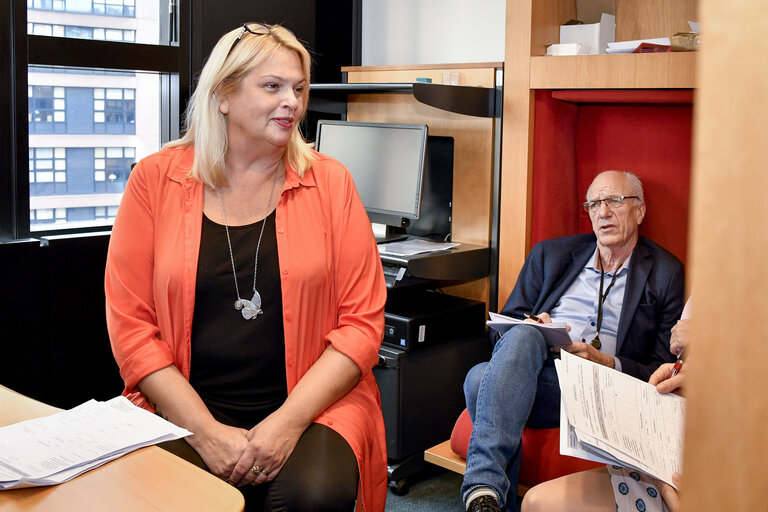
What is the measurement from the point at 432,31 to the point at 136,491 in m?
2.96

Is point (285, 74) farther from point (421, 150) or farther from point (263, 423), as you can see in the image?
point (421, 150)

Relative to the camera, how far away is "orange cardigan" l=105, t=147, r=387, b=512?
5.71 feet

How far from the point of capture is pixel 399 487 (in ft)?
9.16

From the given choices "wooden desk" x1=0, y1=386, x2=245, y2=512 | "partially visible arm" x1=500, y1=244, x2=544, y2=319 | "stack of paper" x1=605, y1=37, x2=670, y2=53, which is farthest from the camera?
"partially visible arm" x1=500, y1=244, x2=544, y2=319

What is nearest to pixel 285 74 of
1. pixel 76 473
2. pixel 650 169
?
pixel 76 473

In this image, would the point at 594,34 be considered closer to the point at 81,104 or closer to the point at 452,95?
the point at 452,95

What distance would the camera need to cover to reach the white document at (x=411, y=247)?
2930 millimetres

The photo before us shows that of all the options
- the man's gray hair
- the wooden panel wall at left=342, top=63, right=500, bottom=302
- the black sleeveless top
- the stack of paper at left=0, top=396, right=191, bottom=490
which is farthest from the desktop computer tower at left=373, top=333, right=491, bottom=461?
the stack of paper at left=0, top=396, right=191, bottom=490

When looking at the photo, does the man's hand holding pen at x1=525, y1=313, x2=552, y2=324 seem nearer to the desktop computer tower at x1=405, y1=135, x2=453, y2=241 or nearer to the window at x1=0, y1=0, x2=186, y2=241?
the desktop computer tower at x1=405, y1=135, x2=453, y2=241

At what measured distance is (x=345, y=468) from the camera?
161cm

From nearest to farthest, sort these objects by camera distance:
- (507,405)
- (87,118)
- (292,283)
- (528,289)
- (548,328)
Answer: (292,283) < (507,405) < (548,328) < (528,289) < (87,118)

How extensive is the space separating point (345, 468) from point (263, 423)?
→ 7.8 inches

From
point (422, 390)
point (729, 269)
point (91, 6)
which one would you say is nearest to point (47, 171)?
point (91, 6)

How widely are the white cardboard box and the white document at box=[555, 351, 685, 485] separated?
1.42 metres
